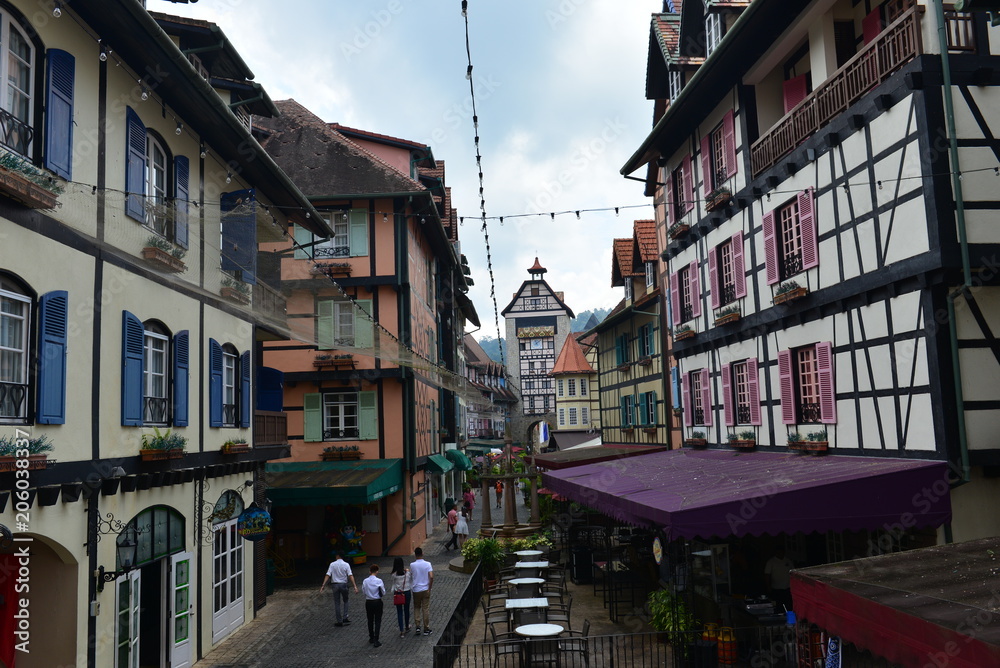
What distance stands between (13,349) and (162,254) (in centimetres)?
290

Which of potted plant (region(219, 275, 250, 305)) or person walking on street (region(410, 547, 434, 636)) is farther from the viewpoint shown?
person walking on street (region(410, 547, 434, 636))

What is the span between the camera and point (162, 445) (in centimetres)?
1216

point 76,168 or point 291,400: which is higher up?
point 76,168

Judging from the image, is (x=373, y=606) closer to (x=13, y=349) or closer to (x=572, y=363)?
(x=13, y=349)

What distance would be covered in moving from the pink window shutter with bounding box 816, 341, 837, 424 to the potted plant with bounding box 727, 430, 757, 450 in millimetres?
3032

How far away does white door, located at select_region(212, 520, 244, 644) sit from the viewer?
14.8m

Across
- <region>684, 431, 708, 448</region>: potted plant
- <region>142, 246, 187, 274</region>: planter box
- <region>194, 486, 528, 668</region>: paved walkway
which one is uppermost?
<region>142, 246, 187, 274</region>: planter box

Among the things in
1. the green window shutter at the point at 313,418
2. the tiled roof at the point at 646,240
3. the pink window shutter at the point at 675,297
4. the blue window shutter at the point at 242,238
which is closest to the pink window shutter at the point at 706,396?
the pink window shutter at the point at 675,297

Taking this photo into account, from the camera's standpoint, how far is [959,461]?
33.4 ft

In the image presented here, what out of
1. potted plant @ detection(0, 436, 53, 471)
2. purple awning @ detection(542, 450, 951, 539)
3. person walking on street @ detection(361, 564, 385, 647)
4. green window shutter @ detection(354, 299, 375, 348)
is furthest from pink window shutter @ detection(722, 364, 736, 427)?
potted plant @ detection(0, 436, 53, 471)

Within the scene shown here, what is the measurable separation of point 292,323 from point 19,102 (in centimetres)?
562

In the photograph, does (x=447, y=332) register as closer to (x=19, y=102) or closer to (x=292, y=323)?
(x=292, y=323)

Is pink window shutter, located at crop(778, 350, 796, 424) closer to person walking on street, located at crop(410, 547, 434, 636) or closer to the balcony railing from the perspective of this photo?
the balcony railing

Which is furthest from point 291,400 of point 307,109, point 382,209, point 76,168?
point 76,168
